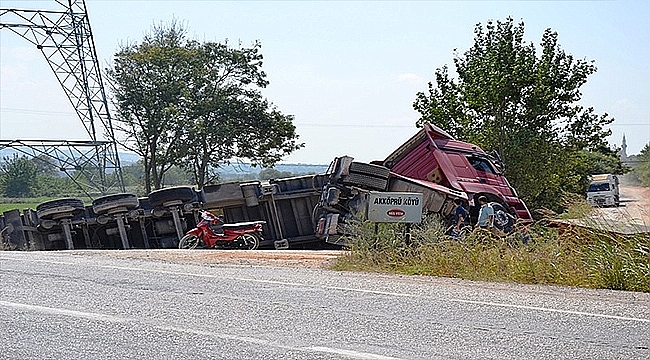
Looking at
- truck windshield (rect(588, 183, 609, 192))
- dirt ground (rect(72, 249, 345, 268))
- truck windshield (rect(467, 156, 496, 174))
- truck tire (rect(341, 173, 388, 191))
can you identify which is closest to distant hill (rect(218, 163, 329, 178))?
truck windshield (rect(588, 183, 609, 192))

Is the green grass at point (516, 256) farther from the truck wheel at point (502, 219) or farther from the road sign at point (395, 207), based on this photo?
the truck wheel at point (502, 219)

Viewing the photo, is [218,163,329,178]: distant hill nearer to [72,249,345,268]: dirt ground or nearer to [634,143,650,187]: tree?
[72,249,345,268]: dirt ground

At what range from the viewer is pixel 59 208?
23.2m

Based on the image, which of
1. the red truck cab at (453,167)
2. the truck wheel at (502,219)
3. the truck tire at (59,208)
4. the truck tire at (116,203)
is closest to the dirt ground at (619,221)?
the truck wheel at (502,219)

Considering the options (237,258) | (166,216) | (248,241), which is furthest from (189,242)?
(237,258)

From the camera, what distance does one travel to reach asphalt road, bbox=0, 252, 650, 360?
24.3ft

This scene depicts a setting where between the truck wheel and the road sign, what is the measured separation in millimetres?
2545

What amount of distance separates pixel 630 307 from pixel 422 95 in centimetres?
2438

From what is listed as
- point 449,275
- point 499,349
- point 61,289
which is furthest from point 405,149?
point 499,349

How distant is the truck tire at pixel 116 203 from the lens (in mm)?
23125

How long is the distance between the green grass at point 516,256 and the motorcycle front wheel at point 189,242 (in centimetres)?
689

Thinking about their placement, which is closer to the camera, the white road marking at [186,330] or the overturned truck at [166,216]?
the white road marking at [186,330]

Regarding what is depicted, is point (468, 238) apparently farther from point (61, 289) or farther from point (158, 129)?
point (158, 129)

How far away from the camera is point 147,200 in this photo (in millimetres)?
23672
